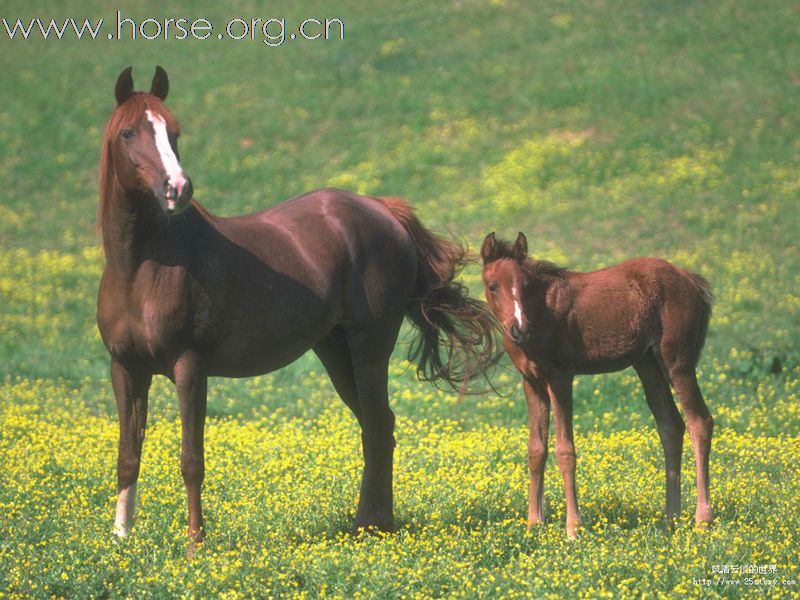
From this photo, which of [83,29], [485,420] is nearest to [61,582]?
[485,420]

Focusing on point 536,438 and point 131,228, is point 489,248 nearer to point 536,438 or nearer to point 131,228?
point 536,438

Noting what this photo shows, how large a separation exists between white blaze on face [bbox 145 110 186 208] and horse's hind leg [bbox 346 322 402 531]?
6.47ft

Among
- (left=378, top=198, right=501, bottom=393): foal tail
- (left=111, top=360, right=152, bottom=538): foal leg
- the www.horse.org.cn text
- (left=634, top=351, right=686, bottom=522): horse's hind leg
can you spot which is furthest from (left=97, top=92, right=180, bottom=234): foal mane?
the www.horse.org.cn text

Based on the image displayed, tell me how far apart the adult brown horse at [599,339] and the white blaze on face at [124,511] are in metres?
2.65

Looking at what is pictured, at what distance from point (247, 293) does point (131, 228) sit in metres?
0.84

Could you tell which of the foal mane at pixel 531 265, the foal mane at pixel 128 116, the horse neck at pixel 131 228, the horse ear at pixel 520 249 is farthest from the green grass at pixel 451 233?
the foal mane at pixel 128 116

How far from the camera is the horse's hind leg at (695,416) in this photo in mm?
8328

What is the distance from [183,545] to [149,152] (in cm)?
249

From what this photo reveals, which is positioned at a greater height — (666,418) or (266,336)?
(266,336)

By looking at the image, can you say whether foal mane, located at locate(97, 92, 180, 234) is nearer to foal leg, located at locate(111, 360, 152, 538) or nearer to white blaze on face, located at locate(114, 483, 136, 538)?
foal leg, located at locate(111, 360, 152, 538)

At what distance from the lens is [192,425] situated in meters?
7.57

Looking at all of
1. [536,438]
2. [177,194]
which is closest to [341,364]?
[536,438]

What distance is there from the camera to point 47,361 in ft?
54.1

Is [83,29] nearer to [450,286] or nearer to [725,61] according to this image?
[725,61]
